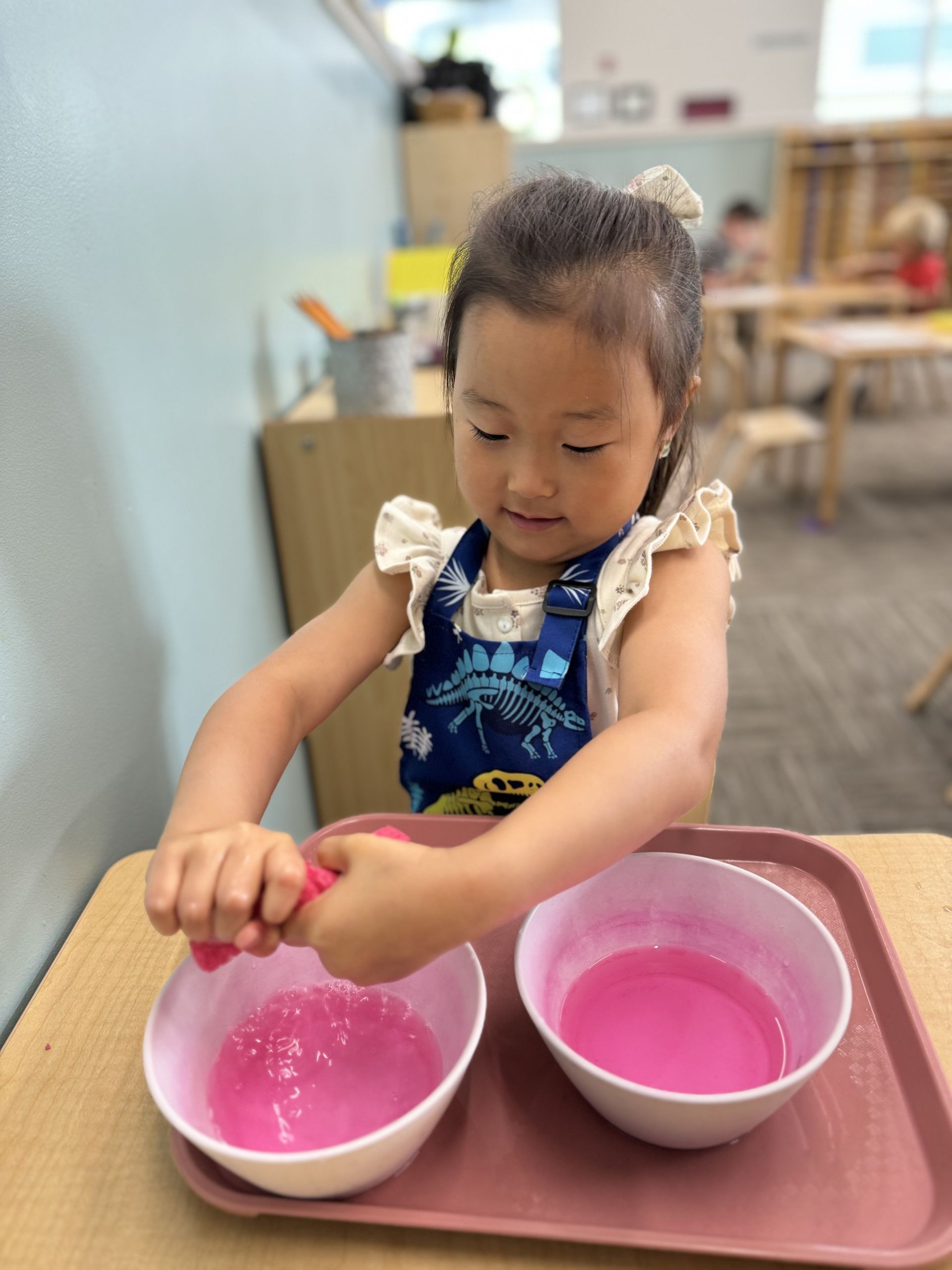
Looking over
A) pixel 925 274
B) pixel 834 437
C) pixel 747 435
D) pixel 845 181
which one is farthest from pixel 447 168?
pixel 845 181

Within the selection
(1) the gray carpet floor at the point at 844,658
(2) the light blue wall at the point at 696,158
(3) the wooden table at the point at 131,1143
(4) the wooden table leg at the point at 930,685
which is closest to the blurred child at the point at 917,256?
(1) the gray carpet floor at the point at 844,658

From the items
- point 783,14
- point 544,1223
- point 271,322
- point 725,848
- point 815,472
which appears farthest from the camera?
point 783,14

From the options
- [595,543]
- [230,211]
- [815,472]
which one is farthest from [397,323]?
[815,472]

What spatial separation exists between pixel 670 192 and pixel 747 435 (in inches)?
116

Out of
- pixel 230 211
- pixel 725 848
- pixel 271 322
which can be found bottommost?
pixel 725 848

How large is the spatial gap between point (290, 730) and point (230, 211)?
823mm

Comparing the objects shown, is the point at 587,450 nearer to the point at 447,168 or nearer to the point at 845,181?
the point at 447,168

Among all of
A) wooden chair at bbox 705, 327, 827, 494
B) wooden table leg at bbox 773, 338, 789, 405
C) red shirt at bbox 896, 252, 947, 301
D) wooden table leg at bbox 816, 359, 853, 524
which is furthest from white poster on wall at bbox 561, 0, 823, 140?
wooden table leg at bbox 816, 359, 853, 524

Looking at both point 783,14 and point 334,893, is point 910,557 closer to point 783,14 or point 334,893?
point 334,893

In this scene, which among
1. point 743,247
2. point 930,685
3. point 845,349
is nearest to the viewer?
point 930,685

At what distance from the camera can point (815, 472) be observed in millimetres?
4078

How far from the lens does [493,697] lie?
824 millimetres

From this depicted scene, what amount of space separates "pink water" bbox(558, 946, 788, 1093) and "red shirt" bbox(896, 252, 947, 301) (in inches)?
199

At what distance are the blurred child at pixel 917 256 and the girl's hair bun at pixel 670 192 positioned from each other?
4.72 metres
